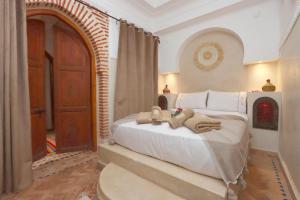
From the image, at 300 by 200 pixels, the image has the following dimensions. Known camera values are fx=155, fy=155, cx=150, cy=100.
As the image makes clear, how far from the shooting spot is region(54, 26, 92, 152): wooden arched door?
2.75 metres

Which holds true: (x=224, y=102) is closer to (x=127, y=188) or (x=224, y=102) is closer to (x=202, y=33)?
(x=202, y=33)

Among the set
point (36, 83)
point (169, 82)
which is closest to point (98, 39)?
point (36, 83)

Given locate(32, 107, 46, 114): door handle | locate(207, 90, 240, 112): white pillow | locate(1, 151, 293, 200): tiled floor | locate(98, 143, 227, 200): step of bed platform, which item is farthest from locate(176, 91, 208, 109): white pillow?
locate(32, 107, 46, 114): door handle

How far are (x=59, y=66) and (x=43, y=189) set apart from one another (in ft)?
6.30

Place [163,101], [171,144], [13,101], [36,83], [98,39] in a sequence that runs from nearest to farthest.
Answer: [171,144] < [13,101] < [36,83] < [98,39] < [163,101]

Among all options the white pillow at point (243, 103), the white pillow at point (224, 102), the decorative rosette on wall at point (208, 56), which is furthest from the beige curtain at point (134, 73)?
the white pillow at point (243, 103)

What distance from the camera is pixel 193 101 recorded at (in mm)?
3305

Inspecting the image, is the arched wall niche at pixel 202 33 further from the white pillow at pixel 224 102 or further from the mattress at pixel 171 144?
the mattress at pixel 171 144

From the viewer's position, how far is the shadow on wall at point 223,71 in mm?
3021

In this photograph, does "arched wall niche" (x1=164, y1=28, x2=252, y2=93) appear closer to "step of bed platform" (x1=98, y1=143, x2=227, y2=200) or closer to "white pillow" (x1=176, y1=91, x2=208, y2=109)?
"white pillow" (x1=176, y1=91, x2=208, y2=109)

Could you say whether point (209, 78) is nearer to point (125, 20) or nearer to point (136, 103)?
point (136, 103)

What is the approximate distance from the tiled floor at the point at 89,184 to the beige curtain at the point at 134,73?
122cm

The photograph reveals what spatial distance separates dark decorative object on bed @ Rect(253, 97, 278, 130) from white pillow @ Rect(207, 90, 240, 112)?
0.31 m

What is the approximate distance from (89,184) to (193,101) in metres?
2.41
